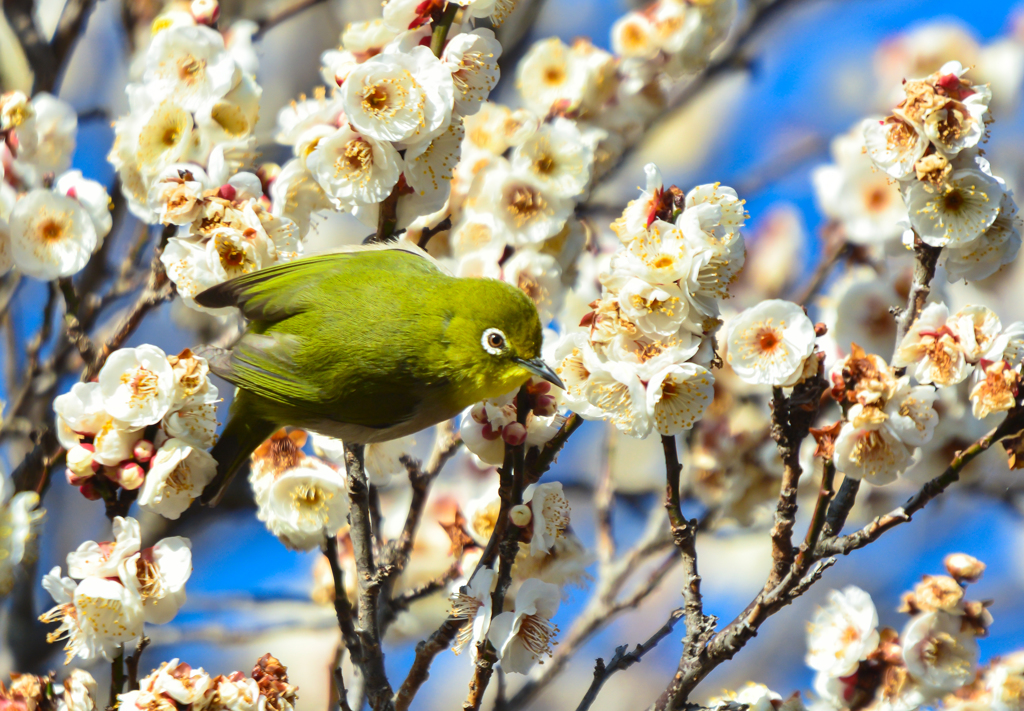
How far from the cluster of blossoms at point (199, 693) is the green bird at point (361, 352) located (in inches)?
23.7

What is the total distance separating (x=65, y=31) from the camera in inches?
146

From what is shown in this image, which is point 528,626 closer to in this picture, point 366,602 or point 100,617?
point 366,602

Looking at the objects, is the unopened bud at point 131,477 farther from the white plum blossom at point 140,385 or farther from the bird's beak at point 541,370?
the bird's beak at point 541,370

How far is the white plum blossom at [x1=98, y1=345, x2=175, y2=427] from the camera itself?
222 centimetres

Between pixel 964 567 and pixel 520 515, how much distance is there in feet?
3.84

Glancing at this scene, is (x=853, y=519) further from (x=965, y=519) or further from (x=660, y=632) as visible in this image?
(x=660, y=632)

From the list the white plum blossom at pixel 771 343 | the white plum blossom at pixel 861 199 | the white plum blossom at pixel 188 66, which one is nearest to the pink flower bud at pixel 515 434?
the white plum blossom at pixel 771 343

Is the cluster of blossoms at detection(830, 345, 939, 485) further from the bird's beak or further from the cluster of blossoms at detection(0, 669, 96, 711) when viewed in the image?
the cluster of blossoms at detection(0, 669, 96, 711)

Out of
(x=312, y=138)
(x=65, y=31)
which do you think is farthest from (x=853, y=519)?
(x=65, y=31)

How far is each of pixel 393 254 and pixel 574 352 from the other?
3.39 feet

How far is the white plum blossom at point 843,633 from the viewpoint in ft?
7.96

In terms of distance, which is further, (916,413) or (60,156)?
(60,156)

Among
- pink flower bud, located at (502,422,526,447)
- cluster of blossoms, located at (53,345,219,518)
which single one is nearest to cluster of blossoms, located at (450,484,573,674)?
pink flower bud, located at (502,422,526,447)

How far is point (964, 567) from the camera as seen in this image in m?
2.31
